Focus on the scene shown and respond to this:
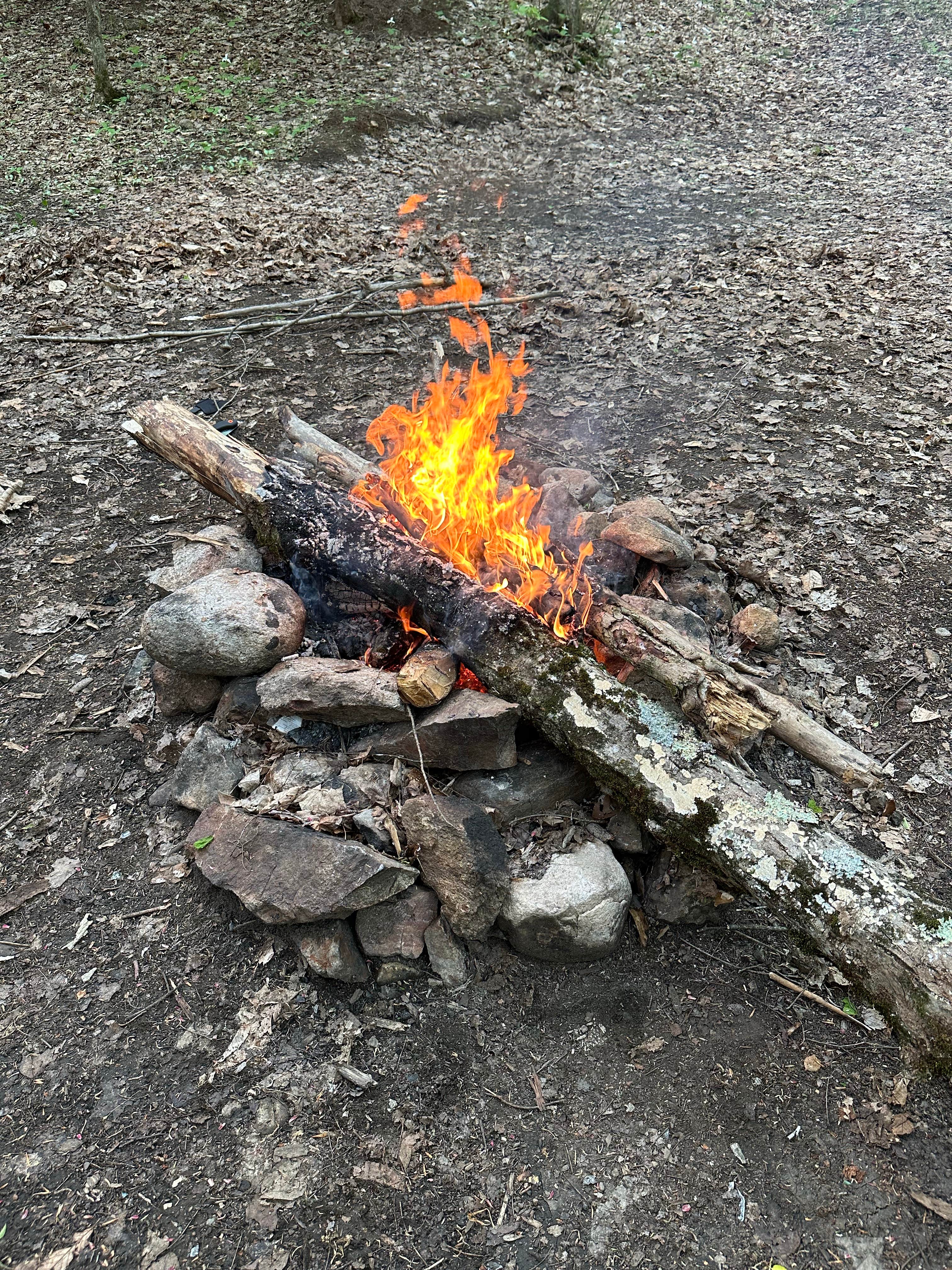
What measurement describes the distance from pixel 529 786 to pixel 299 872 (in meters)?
1.17

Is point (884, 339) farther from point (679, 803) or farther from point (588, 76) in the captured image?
point (588, 76)

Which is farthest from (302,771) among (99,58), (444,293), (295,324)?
(99,58)

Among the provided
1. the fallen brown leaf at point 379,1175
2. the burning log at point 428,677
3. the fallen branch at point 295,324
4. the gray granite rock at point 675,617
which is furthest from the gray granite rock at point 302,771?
the fallen branch at point 295,324

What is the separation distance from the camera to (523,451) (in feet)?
22.8

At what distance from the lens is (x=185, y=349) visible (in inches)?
335

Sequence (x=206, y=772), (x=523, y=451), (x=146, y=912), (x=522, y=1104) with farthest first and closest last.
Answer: (x=523, y=451) → (x=206, y=772) → (x=146, y=912) → (x=522, y=1104)

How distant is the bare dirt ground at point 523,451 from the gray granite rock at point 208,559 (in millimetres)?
658

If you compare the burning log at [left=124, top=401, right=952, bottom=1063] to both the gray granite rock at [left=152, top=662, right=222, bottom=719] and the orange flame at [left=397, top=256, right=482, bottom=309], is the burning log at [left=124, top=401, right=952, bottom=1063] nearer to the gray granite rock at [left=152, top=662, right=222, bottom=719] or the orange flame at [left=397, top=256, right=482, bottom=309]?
the gray granite rock at [left=152, top=662, right=222, bottom=719]

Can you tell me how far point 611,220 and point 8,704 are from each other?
30.8 feet

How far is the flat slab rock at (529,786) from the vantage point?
397 cm

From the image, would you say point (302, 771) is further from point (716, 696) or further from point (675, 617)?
point (675, 617)

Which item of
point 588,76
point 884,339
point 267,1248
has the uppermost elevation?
point 588,76

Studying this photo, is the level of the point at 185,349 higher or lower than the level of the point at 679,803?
lower

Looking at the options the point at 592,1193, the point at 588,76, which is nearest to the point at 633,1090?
the point at 592,1193
